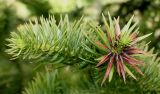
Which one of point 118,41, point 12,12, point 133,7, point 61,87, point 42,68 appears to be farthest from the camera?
point 133,7

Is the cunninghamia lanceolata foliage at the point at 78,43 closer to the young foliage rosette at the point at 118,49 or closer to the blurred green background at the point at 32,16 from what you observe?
the young foliage rosette at the point at 118,49

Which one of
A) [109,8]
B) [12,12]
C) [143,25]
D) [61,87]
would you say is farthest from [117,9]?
[61,87]

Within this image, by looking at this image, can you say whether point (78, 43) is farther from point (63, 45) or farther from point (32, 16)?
point (32, 16)

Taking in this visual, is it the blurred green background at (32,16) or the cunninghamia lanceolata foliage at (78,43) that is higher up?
the blurred green background at (32,16)

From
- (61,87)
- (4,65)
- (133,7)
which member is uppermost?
(133,7)

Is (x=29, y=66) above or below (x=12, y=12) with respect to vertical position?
below

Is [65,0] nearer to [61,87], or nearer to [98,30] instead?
[61,87]

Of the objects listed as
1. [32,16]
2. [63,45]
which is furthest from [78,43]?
[32,16]

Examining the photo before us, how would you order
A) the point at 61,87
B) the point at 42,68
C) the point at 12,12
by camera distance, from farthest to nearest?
1. the point at 12,12
2. the point at 42,68
3. the point at 61,87

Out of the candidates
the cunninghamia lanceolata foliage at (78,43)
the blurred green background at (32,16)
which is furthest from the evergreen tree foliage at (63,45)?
the blurred green background at (32,16)
